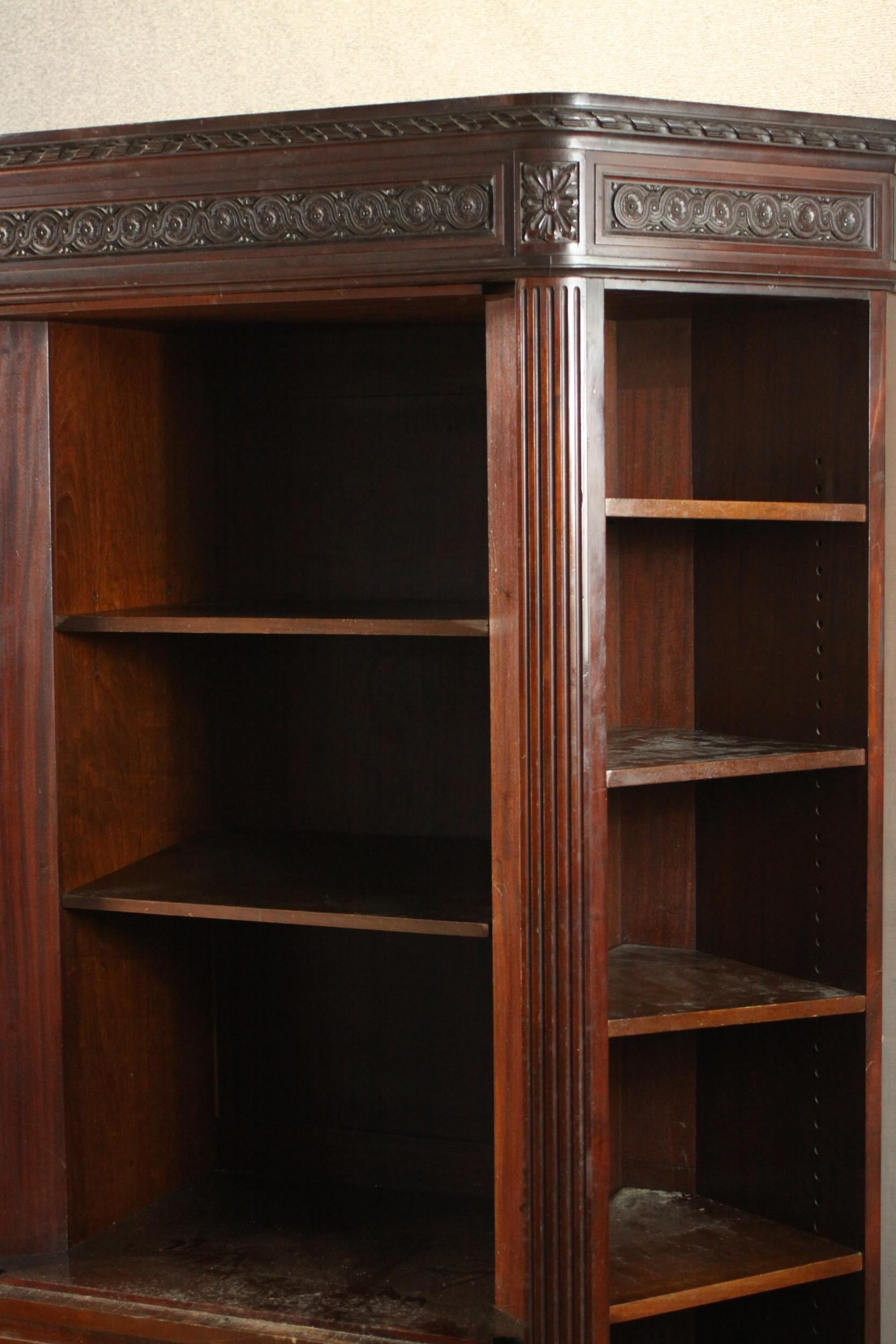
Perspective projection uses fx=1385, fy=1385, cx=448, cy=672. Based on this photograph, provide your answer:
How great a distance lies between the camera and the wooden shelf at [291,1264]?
6.49ft

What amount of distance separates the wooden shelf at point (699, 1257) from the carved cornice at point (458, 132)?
1546 millimetres

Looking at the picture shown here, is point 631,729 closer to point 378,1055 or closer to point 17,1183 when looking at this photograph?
point 378,1055

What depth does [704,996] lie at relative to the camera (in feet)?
6.56

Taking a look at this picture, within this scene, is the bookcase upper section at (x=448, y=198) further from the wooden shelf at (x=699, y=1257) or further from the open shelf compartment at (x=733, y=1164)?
the wooden shelf at (x=699, y=1257)

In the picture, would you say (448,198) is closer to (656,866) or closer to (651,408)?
(651,408)

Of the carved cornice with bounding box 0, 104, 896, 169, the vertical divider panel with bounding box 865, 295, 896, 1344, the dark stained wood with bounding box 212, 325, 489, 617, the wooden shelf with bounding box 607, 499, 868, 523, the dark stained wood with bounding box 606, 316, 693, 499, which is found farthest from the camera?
the dark stained wood with bounding box 212, 325, 489, 617

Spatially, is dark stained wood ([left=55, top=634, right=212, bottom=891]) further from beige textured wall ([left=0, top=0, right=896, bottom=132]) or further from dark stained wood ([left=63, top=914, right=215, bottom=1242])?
beige textured wall ([left=0, top=0, right=896, bottom=132])

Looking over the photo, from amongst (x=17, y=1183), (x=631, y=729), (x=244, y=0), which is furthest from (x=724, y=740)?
(x=244, y=0)

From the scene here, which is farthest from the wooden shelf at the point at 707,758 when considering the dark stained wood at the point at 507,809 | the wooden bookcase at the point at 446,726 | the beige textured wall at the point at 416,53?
the beige textured wall at the point at 416,53

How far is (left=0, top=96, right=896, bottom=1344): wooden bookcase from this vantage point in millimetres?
1789

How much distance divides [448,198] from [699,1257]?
153cm

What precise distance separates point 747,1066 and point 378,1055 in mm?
679

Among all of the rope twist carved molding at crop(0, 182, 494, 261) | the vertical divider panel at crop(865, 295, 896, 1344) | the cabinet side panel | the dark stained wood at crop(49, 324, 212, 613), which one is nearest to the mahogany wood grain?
the vertical divider panel at crop(865, 295, 896, 1344)

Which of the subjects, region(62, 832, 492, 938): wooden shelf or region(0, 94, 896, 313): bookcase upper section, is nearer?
region(0, 94, 896, 313): bookcase upper section
